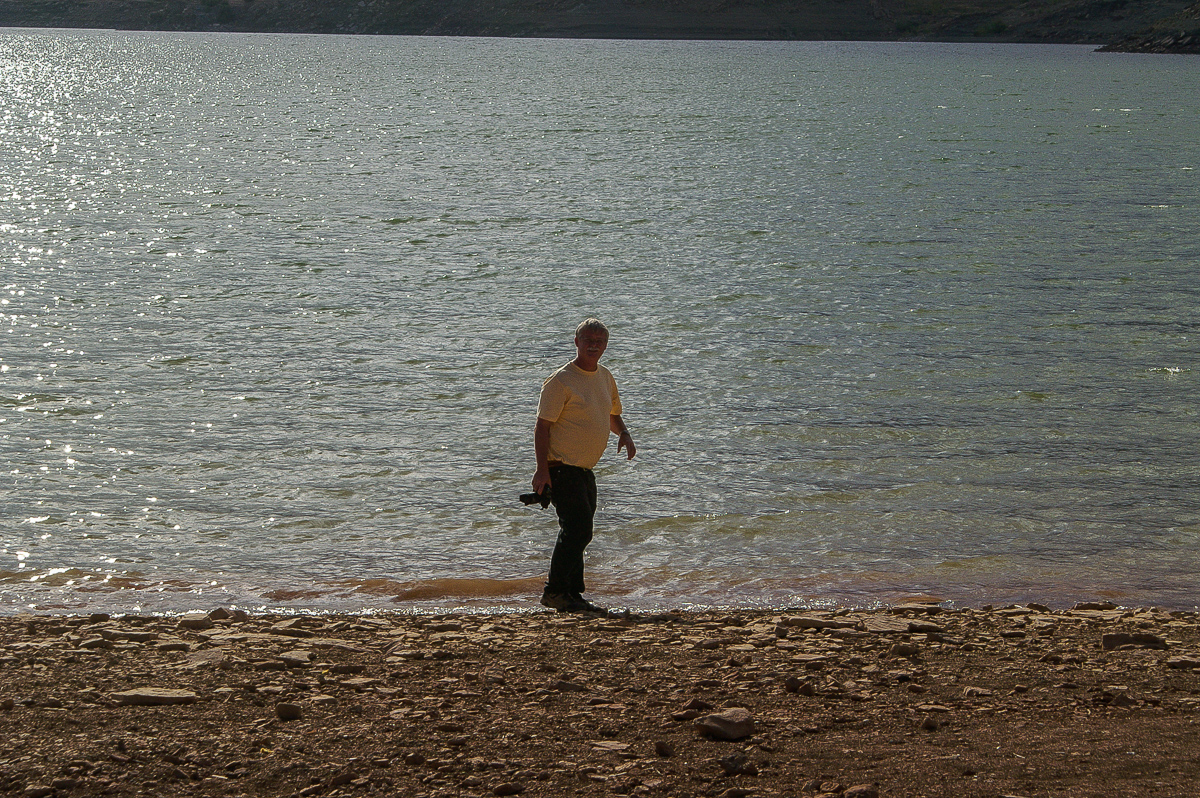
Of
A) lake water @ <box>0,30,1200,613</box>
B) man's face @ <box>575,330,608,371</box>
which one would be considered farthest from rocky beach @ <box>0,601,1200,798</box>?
man's face @ <box>575,330,608,371</box>

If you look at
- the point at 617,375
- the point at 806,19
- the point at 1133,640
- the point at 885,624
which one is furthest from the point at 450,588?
the point at 806,19

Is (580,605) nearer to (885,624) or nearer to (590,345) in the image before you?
(590,345)

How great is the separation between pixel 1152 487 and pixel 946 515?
7.18 ft

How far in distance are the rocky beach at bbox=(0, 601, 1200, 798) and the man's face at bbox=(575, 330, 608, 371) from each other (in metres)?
1.57

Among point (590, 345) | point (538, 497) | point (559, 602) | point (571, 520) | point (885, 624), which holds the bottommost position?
point (885, 624)

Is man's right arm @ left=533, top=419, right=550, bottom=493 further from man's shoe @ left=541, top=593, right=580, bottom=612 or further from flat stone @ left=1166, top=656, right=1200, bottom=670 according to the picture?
flat stone @ left=1166, top=656, right=1200, bottom=670

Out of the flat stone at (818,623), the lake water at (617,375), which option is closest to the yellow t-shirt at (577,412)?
the lake water at (617,375)

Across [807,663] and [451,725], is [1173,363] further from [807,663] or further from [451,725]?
[451,725]

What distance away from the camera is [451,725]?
18.0 ft

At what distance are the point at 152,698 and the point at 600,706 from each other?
209 cm

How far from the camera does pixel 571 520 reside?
7.50 m

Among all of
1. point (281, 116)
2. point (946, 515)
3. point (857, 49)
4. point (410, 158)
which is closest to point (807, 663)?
point (946, 515)

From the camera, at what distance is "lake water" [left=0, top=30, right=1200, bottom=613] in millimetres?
9047

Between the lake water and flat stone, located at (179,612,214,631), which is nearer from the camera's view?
flat stone, located at (179,612,214,631)
